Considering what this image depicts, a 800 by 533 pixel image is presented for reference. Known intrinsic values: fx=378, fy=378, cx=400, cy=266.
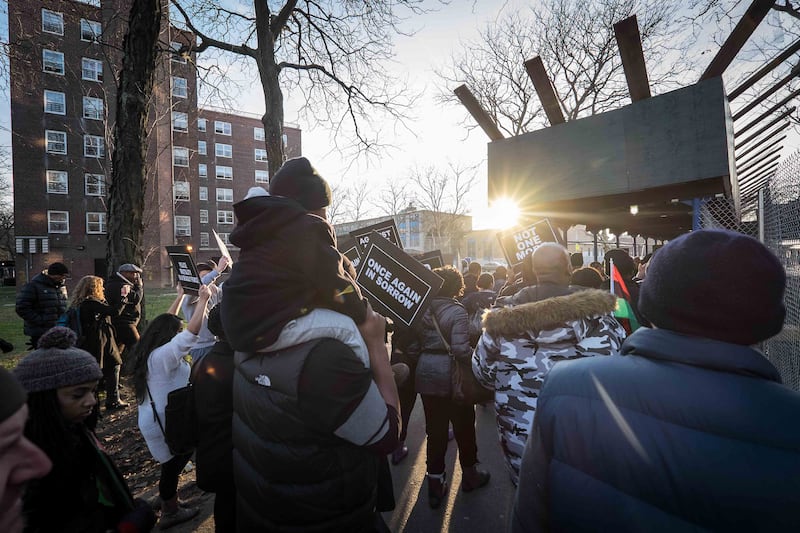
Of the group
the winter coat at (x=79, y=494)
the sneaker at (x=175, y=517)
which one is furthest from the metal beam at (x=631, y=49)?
the sneaker at (x=175, y=517)

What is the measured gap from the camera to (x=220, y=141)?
1786 inches

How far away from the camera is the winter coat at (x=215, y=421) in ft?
6.55

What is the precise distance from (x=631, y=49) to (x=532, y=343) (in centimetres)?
305

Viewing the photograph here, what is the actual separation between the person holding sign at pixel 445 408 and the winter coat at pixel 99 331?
487cm

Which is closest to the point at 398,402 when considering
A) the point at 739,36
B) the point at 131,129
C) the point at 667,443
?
the point at 667,443

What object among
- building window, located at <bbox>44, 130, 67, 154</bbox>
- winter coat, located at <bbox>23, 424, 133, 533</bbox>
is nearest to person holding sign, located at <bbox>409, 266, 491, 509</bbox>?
winter coat, located at <bbox>23, 424, 133, 533</bbox>

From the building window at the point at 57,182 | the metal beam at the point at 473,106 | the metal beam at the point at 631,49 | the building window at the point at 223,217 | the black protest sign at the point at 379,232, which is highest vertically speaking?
the building window at the point at 57,182

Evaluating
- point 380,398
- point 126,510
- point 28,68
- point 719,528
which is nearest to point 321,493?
point 380,398

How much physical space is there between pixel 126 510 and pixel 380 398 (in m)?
1.25

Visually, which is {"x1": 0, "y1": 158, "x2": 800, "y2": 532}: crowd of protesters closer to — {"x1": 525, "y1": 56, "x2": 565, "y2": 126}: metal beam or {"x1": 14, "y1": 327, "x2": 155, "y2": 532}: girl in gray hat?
{"x1": 14, "y1": 327, "x2": 155, "y2": 532}: girl in gray hat

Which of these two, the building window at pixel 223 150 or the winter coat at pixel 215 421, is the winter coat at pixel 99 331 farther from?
the building window at pixel 223 150

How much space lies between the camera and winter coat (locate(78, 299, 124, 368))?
5.42m

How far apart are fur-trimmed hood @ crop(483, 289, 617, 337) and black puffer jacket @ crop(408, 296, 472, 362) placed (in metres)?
1.16

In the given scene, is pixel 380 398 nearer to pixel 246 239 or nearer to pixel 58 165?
pixel 246 239
